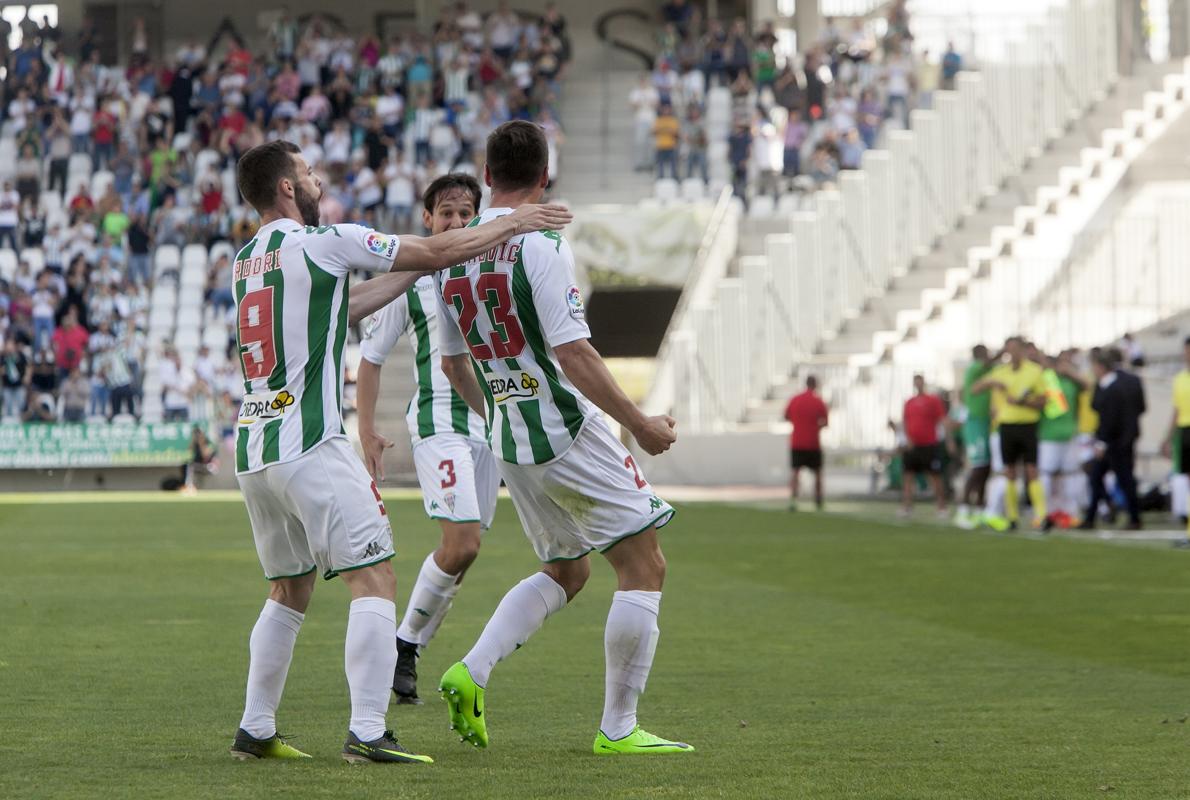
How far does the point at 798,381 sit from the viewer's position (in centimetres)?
3020

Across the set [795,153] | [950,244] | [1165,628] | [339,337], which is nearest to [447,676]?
[339,337]

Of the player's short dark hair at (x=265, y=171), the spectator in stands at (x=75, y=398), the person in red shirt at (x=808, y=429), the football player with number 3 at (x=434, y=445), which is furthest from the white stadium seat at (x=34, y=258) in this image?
the player's short dark hair at (x=265, y=171)

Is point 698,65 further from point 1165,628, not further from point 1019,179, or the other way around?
point 1165,628

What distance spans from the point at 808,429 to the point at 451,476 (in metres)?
16.5

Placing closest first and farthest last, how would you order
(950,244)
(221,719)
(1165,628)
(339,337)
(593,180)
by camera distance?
(339,337), (221,719), (1165,628), (950,244), (593,180)

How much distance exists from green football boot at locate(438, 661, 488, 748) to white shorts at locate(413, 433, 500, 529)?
2066 mm

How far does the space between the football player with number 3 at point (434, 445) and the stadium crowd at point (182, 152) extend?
77.8 feet

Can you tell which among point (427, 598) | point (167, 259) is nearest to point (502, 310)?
point (427, 598)

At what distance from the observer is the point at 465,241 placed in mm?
6410

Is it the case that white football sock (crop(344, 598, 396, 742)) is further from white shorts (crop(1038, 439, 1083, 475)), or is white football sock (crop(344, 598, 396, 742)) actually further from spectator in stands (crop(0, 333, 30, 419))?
spectator in stands (crop(0, 333, 30, 419))

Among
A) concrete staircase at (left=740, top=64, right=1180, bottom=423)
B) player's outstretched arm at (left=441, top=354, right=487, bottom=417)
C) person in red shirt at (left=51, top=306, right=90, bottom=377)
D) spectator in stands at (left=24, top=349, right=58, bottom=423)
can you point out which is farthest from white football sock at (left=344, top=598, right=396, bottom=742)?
person in red shirt at (left=51, top=306, right=90, bottom=377)

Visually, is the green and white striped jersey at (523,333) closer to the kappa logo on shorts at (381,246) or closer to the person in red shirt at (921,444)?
the kappa logo on shorts at (381,246)

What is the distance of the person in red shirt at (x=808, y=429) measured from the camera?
81.8ft

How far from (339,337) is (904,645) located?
4.90 metres
